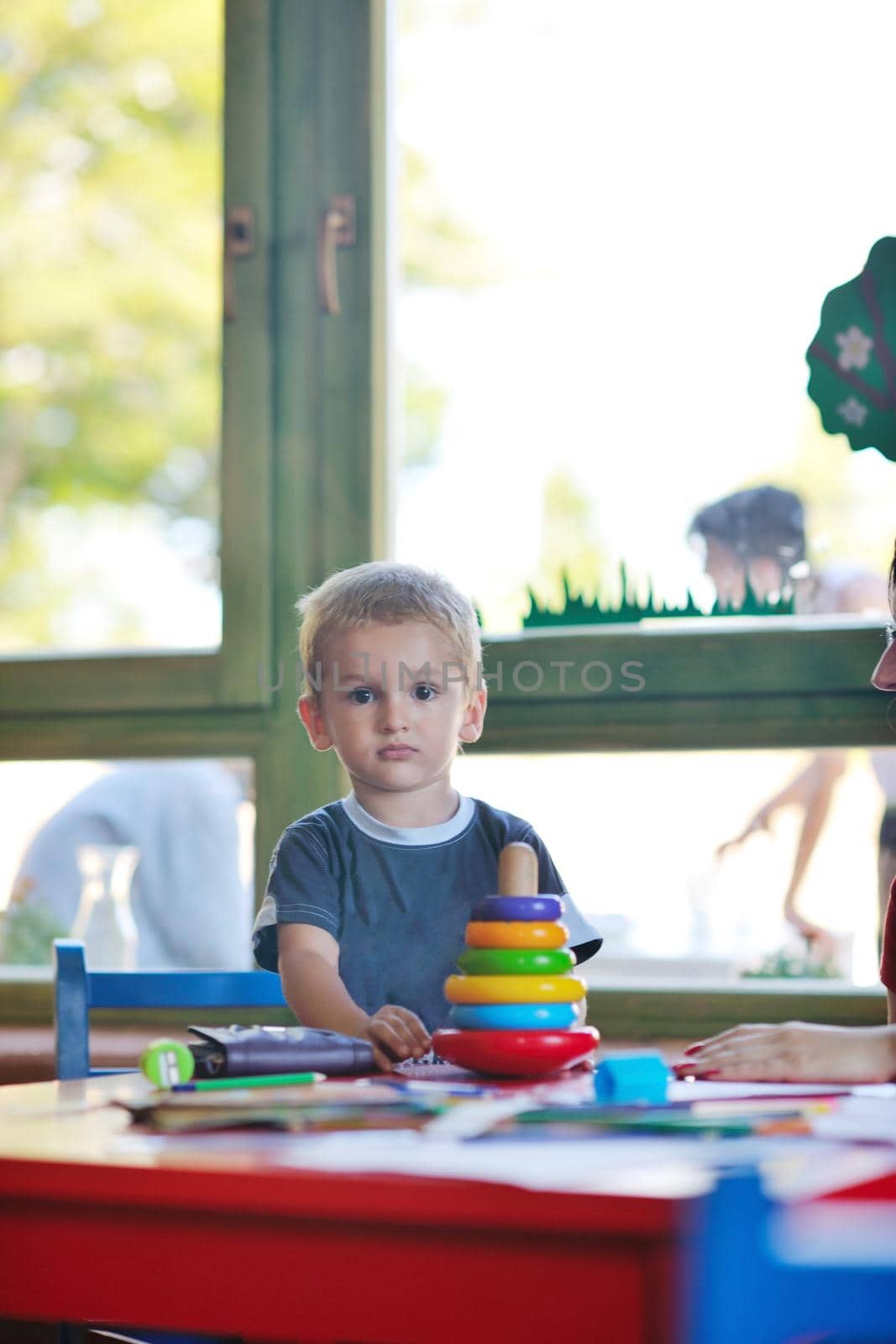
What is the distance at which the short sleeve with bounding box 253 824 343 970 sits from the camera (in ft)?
4.67

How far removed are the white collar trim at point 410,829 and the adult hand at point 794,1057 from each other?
39 cm

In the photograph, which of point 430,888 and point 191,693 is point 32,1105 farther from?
point 191,693

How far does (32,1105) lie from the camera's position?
98cm

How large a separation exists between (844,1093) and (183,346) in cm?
160

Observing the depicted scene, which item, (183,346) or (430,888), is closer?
(430,888)

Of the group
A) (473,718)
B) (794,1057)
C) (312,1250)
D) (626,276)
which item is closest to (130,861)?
(473,718)

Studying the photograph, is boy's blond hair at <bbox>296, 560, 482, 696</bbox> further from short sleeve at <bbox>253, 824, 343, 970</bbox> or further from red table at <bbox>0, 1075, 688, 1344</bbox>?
red table at <bbox>0, 1075, 688, 1344</bbox>

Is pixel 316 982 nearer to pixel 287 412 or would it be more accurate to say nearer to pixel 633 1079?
pixel 633 1079

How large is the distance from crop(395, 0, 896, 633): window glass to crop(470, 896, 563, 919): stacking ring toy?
85 centimetres

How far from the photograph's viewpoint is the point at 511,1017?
1.06 metres

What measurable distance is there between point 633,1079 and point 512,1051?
12cm

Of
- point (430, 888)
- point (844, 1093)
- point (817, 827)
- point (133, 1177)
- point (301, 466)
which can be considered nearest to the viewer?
point (133, 1177)

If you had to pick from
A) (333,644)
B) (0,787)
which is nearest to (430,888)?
(333,644)

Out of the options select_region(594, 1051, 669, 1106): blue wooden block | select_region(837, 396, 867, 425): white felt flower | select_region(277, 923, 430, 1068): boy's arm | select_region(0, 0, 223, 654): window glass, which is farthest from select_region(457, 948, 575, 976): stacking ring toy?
select_region(0, 0, 223, 654): window glass
